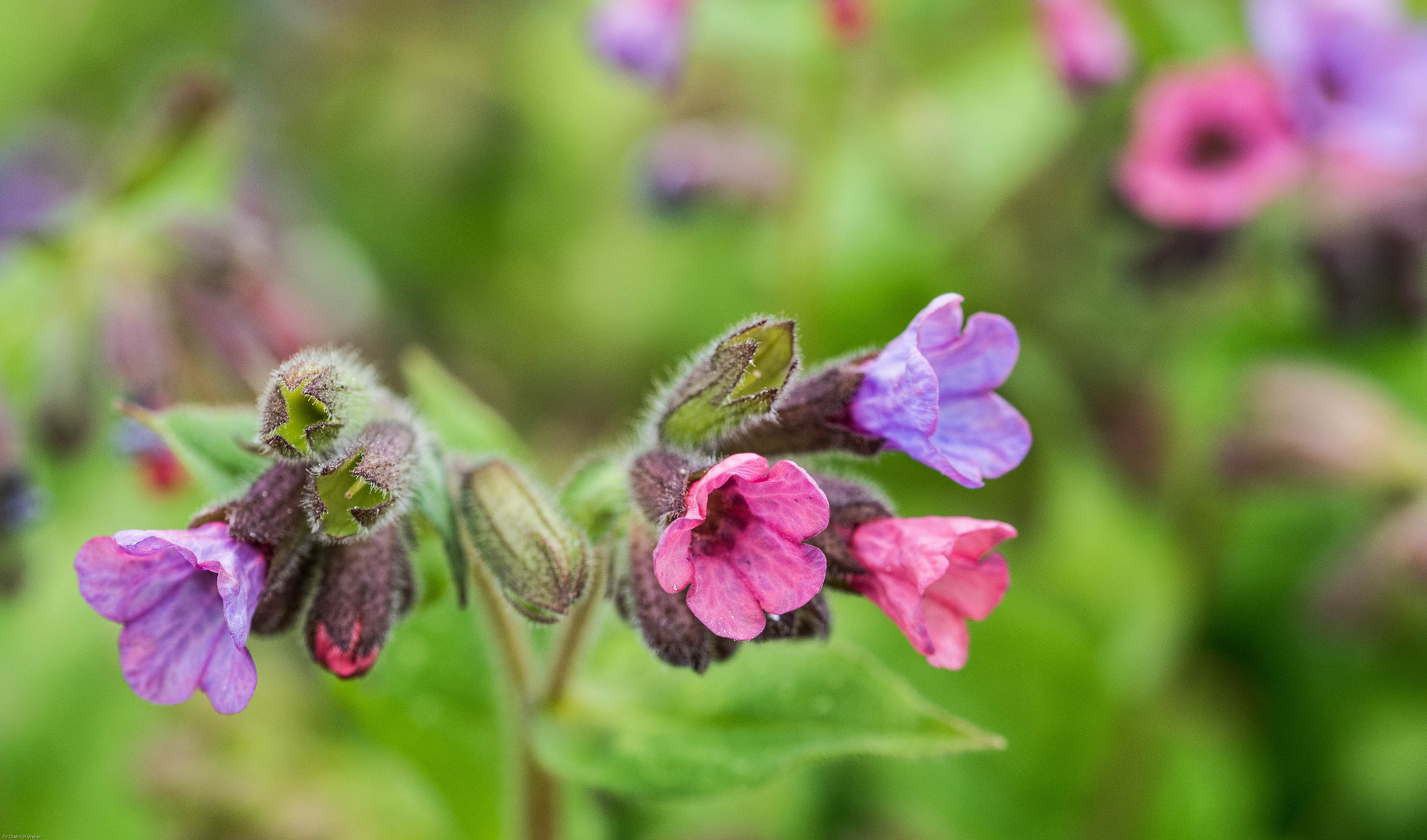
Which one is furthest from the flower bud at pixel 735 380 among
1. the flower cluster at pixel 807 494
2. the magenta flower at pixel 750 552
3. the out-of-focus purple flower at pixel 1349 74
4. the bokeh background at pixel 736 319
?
the out-of-focus purple flower at pixel 1349 74

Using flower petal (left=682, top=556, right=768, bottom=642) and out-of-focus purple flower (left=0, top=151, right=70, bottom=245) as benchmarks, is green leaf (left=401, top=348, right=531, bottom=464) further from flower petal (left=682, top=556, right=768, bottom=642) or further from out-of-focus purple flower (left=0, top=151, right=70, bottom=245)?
out-of-focus purple flower (left=0, top=151, right=70, bottom=245)

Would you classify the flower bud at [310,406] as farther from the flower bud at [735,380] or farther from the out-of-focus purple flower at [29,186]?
the out-of-focus purple flower at [29,186]

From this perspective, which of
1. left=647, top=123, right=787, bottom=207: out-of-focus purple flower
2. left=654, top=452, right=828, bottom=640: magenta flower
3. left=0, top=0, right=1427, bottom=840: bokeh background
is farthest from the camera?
left=647, top=123, right=787, bottom=207: out-of-focus purple flower

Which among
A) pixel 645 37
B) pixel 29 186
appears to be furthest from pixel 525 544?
pixel 29 186

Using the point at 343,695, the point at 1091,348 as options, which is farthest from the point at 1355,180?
the point at 343,695

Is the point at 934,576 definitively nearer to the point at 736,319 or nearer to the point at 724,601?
the point at 724,601

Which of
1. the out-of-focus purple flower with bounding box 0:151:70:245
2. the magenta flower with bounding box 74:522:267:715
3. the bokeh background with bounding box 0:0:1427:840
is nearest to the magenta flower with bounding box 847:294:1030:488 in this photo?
the magenta flower with bounding box 74:522:267:715

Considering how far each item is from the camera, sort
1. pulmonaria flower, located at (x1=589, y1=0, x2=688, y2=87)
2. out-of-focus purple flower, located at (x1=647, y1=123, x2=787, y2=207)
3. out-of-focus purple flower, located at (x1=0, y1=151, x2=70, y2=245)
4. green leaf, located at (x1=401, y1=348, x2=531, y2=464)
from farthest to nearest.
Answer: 1. out-of-focus purple flower, located at (x1=0, y1=151, x2=70, y2=245)
2. out-of-focus purple flower, located at (x1=647, y1=123, x2=787, y2=207)
3. pulmonaria flower, located at (x1=589, y1=0, x2=688, y2=87)
4. green leaf, located at (x1=401, y1=348, x2=531, y2=464)
